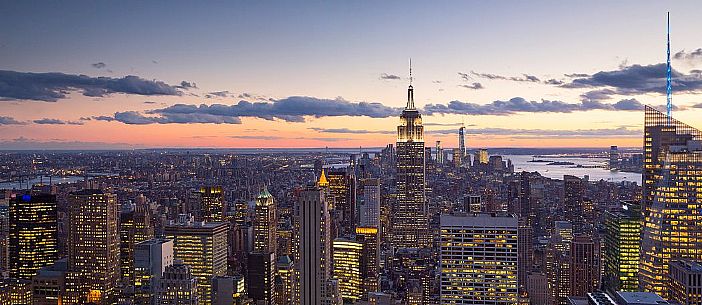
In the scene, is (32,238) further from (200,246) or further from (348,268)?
(348,268)

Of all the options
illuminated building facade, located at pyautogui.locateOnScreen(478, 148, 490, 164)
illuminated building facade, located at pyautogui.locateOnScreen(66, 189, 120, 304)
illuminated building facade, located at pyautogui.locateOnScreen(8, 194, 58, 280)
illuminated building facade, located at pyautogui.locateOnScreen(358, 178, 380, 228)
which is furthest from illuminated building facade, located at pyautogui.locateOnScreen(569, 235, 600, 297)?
illuminated building facade, located at pyautogui.locateOnScreen(478, 148, 490, 164)

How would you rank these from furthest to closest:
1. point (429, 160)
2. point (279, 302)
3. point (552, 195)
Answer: point (429, 160), point (552, 195), point (279, 302)

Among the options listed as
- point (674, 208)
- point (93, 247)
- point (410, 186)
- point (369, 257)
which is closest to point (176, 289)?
point (93, 247)

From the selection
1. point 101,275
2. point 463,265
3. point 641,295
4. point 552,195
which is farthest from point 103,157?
point 552,195

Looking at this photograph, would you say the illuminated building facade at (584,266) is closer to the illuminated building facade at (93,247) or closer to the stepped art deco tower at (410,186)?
the stepped art deco tower at (410,186)

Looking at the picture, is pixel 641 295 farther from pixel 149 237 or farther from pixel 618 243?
pixel 149 237
